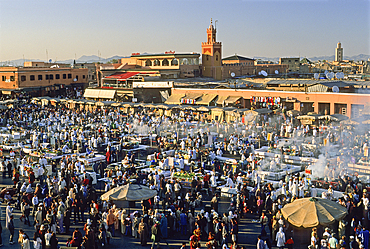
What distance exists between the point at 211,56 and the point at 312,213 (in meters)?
55.3

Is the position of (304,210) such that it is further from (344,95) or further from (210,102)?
(210,102)

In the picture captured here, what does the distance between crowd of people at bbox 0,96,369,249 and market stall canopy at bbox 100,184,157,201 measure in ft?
1.09

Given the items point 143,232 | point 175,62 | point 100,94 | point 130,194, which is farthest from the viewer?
point 175,62

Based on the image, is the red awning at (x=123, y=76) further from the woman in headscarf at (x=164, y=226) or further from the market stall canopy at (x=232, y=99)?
the woman in headscarf at (x=164, y=226)

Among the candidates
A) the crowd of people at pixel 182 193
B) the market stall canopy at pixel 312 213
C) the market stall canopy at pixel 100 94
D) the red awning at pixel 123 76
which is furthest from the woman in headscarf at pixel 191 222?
the red awning at pixel 123 76

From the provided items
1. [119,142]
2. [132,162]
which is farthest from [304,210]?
[119,142]

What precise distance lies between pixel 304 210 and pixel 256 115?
18993 mm

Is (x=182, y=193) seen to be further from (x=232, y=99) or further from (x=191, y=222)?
(x=232, y=99)

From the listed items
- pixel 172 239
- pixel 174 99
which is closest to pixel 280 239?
pixel 172 239

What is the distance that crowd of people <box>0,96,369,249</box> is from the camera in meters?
10.9

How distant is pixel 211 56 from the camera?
63.9m

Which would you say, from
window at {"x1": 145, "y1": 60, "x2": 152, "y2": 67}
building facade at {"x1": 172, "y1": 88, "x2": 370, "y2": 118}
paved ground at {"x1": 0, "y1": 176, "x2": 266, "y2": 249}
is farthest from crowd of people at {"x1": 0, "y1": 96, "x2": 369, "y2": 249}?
window at {"x1": 145, "y1": 60, "x2": 152, "y2": 67}

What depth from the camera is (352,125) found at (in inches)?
1002

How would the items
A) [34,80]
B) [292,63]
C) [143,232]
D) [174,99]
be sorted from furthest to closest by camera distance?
[292,63], [34,80], [174,99], [143,232]
